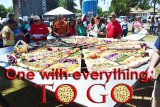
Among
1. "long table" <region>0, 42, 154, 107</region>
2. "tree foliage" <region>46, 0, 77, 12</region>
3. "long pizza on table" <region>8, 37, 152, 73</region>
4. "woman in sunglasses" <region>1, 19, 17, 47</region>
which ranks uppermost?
"tree foliage" <region>46, 0, 77, 12</region>

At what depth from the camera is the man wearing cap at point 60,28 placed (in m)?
8.78

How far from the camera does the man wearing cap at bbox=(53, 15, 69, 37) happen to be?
878cm

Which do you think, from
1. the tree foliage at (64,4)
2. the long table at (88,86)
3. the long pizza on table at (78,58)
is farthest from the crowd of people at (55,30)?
the tree foliage at (64,4)

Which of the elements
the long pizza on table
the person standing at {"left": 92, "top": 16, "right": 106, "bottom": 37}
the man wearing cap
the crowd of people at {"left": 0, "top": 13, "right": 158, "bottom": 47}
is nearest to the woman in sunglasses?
the crowd of people at {"left": 0, "top": 13, "right": 158, "bottom": 47}

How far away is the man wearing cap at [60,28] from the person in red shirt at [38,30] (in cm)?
71

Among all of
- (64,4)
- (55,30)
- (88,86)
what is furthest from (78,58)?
(64,4)

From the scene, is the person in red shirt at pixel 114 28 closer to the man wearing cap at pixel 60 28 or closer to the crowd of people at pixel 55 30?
the crowd of people at pixel 55 30

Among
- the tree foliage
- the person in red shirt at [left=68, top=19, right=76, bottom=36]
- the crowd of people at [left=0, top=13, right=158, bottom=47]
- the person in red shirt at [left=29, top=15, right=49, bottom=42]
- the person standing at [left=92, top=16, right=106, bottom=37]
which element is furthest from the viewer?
the tree foliage

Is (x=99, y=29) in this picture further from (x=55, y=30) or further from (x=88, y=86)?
(x=88, y=86)

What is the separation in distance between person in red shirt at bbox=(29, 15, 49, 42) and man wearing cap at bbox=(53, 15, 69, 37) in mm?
710

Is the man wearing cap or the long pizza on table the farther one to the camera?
the man wearing cap

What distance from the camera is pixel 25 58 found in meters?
5.50

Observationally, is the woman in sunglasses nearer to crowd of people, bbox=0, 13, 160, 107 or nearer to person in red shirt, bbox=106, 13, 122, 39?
crowd of people, bbox=0, 13, 160, 107

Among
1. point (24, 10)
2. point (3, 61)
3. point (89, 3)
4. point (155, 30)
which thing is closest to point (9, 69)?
point (3, 61)
